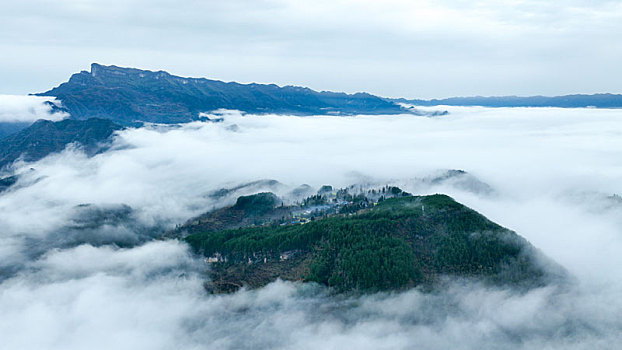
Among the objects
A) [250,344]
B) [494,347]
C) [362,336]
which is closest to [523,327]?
[494,347]

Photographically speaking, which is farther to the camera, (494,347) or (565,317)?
(565,317)

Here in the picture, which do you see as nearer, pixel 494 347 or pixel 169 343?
pixel 494 347

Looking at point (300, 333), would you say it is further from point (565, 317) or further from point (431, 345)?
point (565, 317)

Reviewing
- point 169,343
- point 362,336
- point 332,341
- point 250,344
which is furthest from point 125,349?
point 362,336

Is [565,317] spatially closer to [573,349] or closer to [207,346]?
[573,349]

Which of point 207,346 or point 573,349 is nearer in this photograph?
Answer: point 573,349

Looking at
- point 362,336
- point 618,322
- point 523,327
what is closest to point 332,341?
point 362,336

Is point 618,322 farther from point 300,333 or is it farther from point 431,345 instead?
point 300,333

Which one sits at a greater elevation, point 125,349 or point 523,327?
point 523,327
